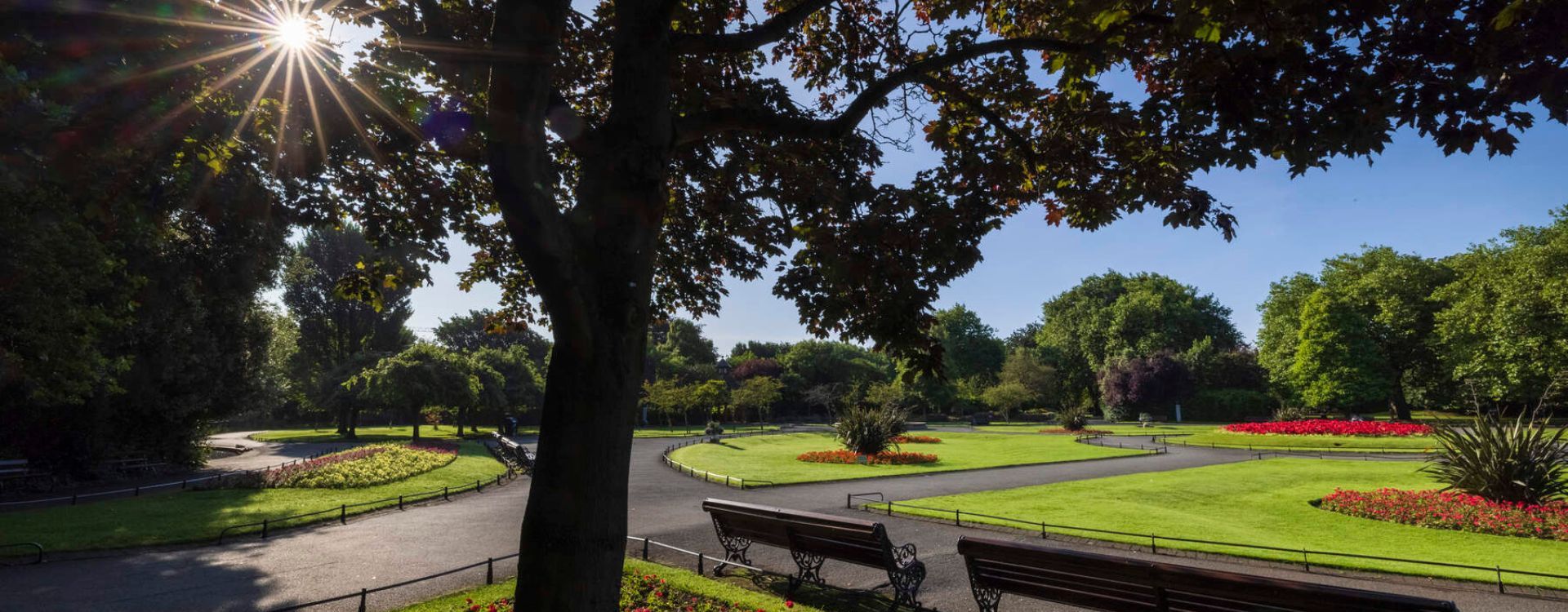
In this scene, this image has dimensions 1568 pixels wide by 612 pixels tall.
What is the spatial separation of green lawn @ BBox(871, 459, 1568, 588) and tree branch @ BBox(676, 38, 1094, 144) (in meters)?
9.07

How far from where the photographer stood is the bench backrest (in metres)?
7.93

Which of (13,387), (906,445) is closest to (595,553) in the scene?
(13,387)

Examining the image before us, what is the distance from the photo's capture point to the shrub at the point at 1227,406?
185ft

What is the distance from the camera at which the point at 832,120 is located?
516 cm

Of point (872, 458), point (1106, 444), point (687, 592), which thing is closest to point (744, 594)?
point (687, 592)

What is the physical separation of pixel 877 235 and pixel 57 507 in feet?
71.9

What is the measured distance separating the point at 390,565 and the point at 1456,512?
19177 millimetres

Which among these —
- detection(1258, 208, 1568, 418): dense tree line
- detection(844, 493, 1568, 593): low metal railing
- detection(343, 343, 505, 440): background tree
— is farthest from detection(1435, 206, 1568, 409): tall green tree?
detection(343, 343, 505, 440): background tree

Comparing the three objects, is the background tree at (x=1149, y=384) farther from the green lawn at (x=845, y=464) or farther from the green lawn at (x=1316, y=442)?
the green lawn at (x=1316, y=442)

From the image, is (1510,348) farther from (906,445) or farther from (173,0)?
(173,0)

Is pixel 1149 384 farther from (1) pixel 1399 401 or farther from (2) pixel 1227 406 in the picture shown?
(1) pixel 1399 401

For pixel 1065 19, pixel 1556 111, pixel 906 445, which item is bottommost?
pixel 906 445

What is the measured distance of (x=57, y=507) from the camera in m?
15.8

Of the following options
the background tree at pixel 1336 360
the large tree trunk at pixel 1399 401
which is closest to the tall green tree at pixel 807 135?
the background tree at pixel 1336 360
